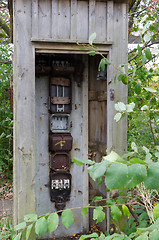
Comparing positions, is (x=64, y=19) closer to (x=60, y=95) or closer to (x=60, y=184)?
(x=60, y=95)

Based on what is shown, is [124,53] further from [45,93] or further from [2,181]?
[2,181]

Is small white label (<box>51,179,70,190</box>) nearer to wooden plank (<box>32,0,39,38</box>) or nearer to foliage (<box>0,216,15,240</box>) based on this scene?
foliage (<box>0,216,15,240</box>)

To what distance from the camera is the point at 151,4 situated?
507 cm

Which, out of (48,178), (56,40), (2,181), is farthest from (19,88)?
(2,181)

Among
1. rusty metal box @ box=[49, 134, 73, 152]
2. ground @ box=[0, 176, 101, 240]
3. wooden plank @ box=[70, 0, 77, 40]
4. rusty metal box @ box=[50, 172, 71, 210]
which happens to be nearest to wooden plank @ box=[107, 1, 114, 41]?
wooden plank @ box=[70, 0, 77, 40]

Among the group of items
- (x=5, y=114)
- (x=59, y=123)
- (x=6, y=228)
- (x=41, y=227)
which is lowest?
(x=6, y=228)

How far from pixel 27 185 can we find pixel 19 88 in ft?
2.86

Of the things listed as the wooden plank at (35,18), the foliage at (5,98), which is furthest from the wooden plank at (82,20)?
the foliage at (5,98)

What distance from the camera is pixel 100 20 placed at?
2510 millimetres

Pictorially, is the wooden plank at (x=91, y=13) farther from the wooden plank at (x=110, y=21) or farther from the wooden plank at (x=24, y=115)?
the wooden plank at (x=24, y=115)

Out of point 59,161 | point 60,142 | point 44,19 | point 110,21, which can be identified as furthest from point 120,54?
point 59,161

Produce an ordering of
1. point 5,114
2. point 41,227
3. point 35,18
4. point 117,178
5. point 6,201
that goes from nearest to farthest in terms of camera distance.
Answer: point 117,178 < point 41,227 < point 35,18 < point 6,201 < point 5,114

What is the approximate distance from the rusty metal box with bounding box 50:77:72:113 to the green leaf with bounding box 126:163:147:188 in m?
2.32

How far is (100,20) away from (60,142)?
139 centimetres
